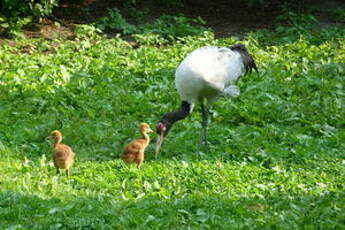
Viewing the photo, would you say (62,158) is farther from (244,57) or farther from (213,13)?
(213,13)

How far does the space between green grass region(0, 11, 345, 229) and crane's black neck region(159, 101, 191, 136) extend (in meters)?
0.24

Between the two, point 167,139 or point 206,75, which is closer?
point 206,75

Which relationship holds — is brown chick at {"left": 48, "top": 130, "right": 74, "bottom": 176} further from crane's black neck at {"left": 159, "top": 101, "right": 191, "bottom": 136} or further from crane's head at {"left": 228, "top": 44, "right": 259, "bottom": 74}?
crane's head at {"left": 228, "top": 44, "right": 259, "bottom": 74}

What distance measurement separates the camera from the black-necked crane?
295 inches

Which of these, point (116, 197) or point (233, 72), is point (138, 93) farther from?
point (116, 197)

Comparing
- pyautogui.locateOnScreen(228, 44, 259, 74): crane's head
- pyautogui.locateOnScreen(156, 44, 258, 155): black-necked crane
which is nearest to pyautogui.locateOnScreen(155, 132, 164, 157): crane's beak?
pyautogui.locateOnScreen(156, 44, 258, 155): black-necked crane

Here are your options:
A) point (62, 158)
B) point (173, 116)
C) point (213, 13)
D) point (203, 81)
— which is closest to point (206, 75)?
point (203, 81)

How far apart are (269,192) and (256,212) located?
56 centimetres

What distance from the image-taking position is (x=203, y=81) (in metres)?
7.52

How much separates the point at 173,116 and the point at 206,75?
602mm

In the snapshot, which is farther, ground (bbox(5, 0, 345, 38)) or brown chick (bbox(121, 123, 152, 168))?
ground (bbox(5, 0, 345, 38))

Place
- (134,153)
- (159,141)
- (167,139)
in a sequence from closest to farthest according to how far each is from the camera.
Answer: (134,153), (159,141), (167,139)

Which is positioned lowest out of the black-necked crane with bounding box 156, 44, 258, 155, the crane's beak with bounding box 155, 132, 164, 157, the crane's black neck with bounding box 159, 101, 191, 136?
the crane's beak with bounding box 155, 132, 164, 157

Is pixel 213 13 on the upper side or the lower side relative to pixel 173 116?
upper
